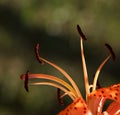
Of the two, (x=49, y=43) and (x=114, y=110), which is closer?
(x=114, y=110)

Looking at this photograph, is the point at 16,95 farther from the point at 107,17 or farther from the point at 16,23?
the point at 107,17

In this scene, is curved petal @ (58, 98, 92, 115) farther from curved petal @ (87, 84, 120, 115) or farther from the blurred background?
the blurred background

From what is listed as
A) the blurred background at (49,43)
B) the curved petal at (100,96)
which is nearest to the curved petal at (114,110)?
the curved petal at (100,96)

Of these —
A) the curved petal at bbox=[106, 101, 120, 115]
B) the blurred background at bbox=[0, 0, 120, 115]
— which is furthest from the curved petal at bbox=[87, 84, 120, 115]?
the blurred background at bbox=[0, 0, 120, 115]

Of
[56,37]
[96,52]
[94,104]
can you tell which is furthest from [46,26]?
[94,104]

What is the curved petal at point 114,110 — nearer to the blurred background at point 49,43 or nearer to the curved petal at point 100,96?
the curved petal at point 100,96

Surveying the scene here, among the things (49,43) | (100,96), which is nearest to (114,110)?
(100,96)

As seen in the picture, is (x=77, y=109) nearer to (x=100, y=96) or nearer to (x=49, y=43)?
(x=100, y=96)
